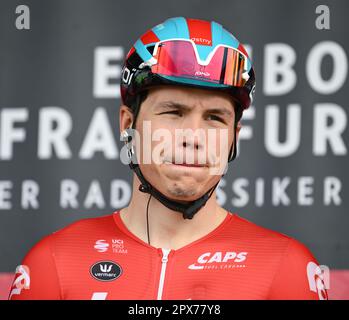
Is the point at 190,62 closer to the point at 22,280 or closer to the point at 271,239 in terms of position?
the point at 271,239

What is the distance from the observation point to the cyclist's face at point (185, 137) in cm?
336

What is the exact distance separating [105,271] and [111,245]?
139 millimetres

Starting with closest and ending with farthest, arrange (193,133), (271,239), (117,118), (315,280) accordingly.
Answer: (193,133)
(315,280)
(271,239)
(117,118)

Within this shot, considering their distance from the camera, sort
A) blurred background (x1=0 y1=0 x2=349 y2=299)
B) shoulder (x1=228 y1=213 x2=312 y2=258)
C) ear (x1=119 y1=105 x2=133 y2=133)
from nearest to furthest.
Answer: shoulder (x1=228 y1=213 x2=312 y2=258) < ear (x1=119 y1=105 x2=133 y2=133) < blurred background (x1=0 y1=0 x2=349 y2=299)

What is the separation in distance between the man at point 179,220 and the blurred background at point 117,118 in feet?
5.15

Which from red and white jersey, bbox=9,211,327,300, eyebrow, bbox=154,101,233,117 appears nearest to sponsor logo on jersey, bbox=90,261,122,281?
red and white jersey, bbox=9,211,327,300

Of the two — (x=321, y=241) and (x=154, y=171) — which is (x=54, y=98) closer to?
(x=321, y=241)

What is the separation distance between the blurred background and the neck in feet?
5.19

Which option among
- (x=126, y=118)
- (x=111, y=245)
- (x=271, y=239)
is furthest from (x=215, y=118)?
(x=111, y=245)

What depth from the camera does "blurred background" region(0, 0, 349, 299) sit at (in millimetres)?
A: 5113

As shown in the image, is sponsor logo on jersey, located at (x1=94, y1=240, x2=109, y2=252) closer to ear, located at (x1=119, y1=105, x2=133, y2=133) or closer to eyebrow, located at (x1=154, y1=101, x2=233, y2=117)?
ear, located at (x1=119, y1=105, x2=133, y2=133)

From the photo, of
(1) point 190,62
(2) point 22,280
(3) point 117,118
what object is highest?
(1) point 190,62

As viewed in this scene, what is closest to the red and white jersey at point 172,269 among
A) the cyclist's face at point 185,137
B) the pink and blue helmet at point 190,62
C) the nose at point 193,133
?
the cyclist's face at point 185,137

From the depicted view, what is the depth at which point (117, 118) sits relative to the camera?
17.4ft
